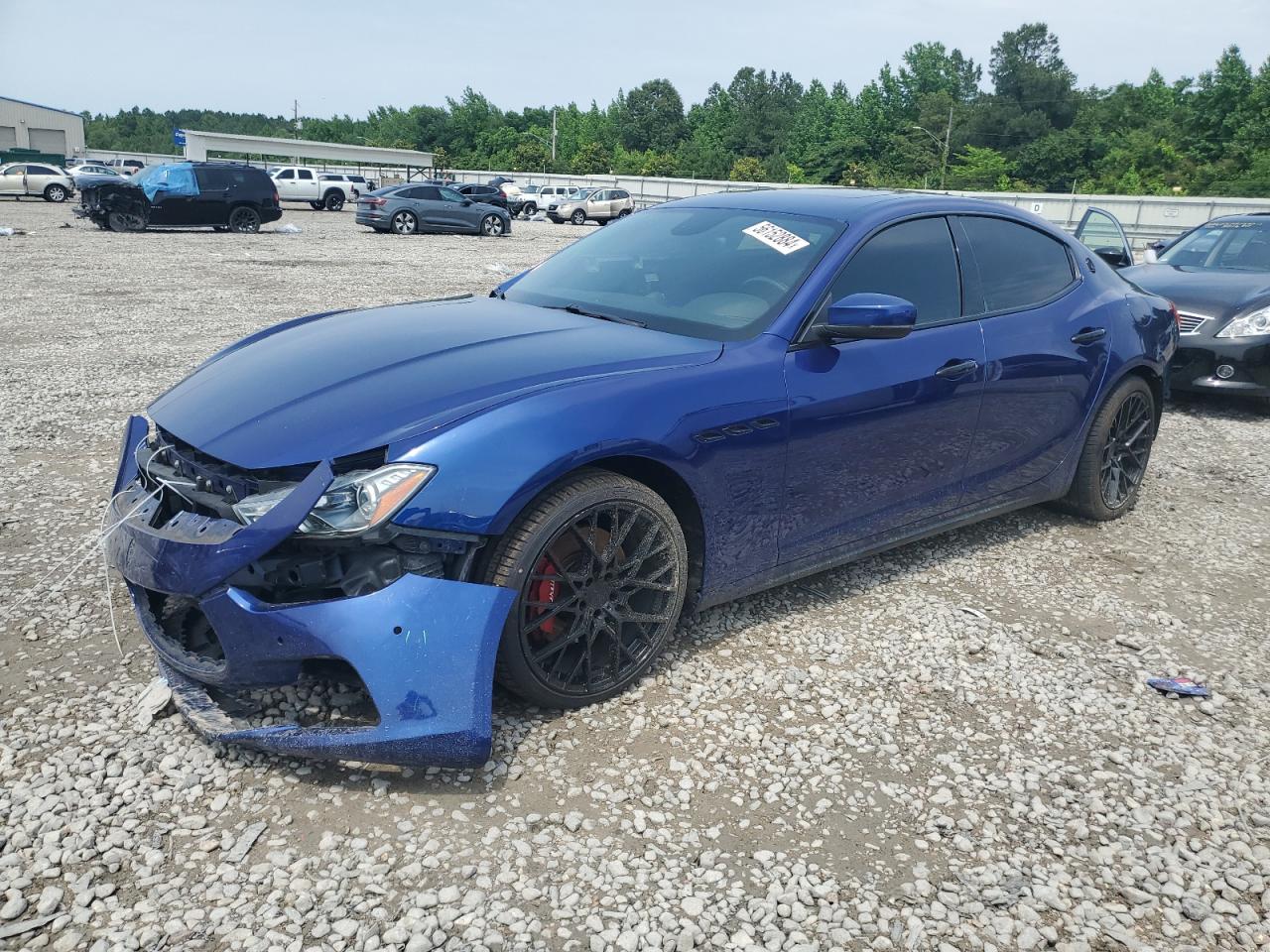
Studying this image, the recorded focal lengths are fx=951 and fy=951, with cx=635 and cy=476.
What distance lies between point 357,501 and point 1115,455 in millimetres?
4100

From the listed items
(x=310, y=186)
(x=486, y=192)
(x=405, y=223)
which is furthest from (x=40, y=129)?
(x=405, y=223)

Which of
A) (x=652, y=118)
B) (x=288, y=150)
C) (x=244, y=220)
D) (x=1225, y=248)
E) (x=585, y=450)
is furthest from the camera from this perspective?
(x=652, y=118)

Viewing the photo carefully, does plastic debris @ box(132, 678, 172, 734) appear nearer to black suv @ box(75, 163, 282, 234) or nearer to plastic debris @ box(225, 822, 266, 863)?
plastic debris @ box(225, 822, 266, 863)

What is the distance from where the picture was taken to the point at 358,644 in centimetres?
245

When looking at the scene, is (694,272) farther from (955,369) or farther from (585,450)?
(585,450)

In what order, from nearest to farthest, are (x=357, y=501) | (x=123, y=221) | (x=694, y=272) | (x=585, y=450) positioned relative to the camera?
(x=357, y=501), (x=585, y=450), (x=694, y=272), (x=123, y=221)

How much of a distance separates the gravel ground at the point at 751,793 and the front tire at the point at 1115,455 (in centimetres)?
53

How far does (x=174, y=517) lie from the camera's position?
2.77 meters

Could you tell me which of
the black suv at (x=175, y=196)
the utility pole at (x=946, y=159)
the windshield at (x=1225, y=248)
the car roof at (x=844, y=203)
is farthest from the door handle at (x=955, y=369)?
the utility pole at (x=946, y=159)

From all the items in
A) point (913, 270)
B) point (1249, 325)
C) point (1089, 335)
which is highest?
point (913, 270)

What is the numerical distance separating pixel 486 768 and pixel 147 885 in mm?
882

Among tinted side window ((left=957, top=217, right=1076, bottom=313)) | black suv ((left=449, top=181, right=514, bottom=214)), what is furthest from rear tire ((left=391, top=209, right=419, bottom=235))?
tinted side window ((left=957, top=217, right=1076, bottom=313))

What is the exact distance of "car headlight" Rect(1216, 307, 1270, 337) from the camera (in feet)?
24.5

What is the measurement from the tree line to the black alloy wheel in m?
51.6
